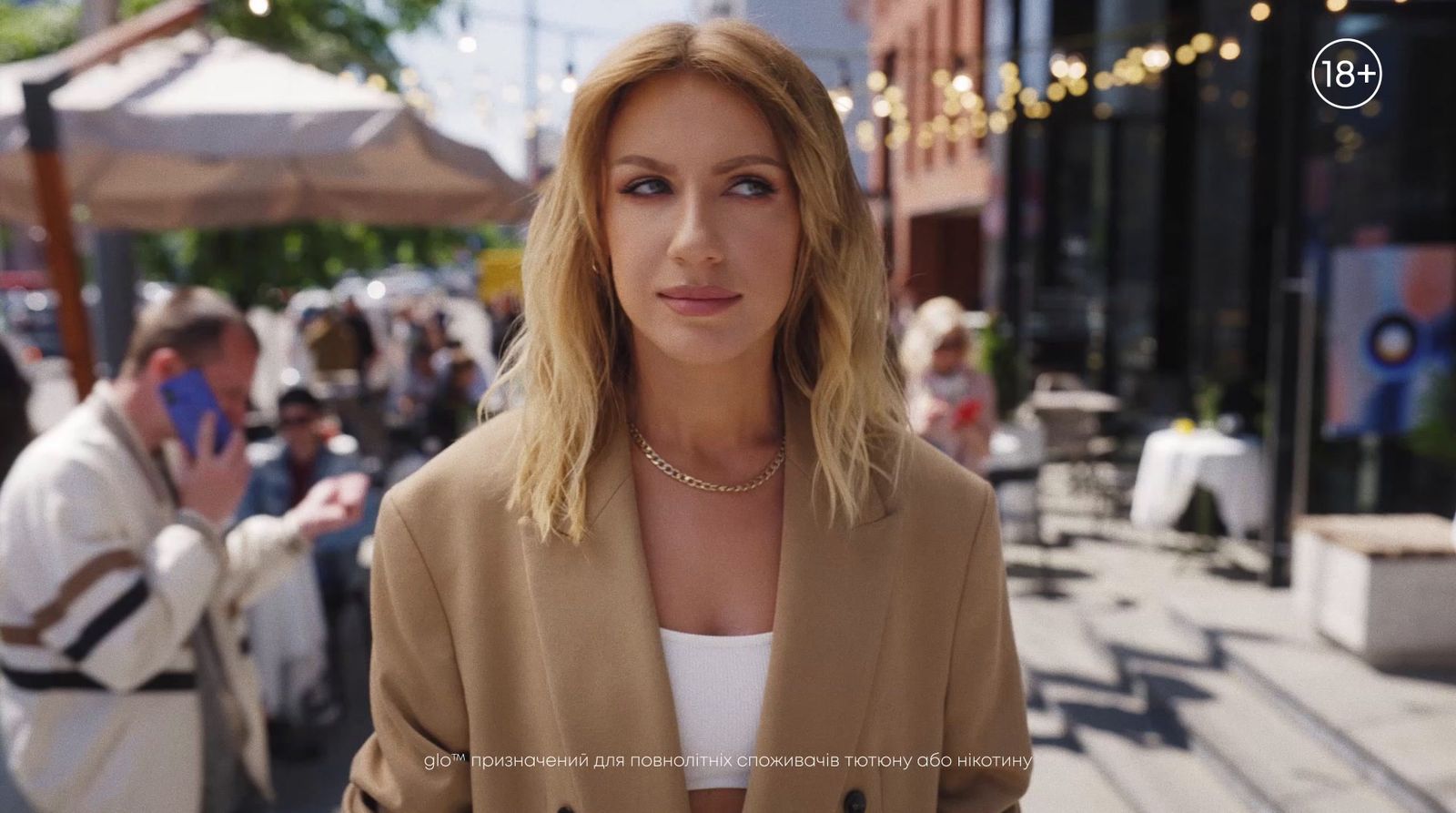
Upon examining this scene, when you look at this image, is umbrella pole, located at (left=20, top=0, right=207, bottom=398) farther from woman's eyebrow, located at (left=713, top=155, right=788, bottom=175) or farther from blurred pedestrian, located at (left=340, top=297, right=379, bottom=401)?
blurred pedestrian, located at (left=340, top=297, right=379, bottom=401)

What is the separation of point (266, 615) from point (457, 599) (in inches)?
139

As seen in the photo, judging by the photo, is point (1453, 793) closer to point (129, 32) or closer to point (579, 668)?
point (579, 668)

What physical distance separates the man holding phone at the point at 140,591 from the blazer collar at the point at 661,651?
4.74 ft

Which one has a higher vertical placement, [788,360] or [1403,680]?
[788,360]

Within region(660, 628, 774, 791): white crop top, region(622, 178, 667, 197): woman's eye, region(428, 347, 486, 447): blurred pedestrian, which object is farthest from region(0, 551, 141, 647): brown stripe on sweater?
region(428, 347, 486, 447): blurred pedestrian

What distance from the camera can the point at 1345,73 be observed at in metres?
1.98

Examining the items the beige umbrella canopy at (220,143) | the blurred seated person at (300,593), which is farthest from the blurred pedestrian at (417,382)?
the blurred seated person at (300,593)

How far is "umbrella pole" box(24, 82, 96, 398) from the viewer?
3234 millimetres

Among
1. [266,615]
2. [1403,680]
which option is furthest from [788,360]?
[1403,680]

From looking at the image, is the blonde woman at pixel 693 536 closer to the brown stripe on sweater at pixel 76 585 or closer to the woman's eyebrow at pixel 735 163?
the woman's eyebrow at pixel 735 163

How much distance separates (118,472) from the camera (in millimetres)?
2570

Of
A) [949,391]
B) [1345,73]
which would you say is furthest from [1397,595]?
[1345,73]

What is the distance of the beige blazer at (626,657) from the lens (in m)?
1.45

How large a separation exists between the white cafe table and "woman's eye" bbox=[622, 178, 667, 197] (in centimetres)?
718
